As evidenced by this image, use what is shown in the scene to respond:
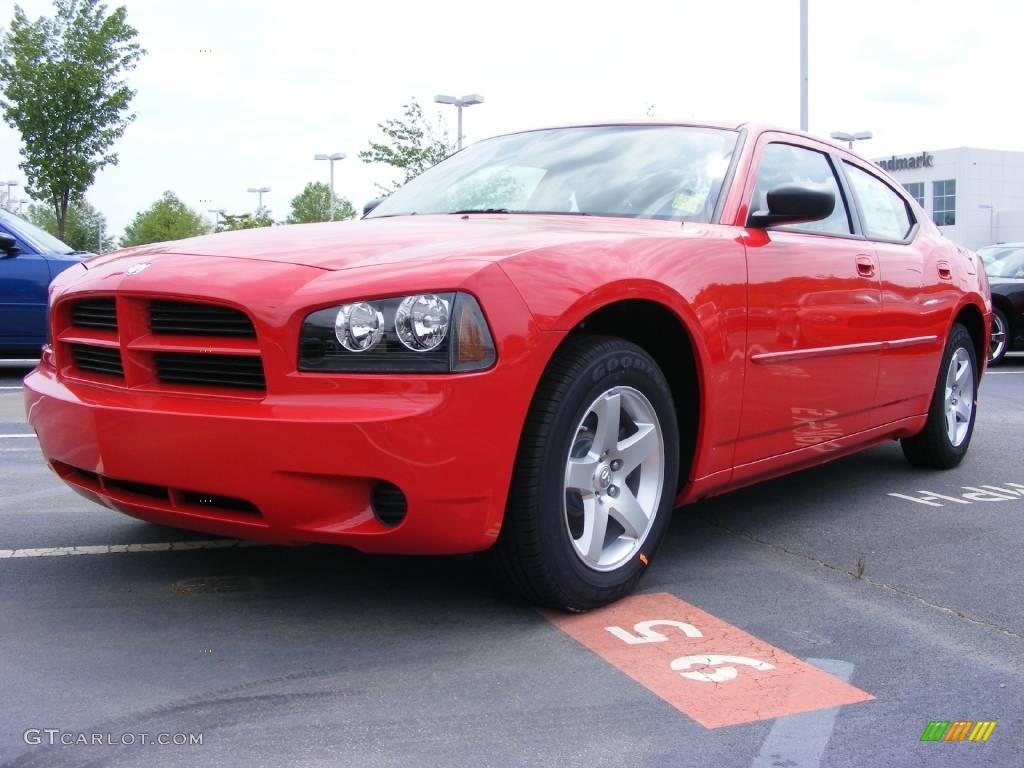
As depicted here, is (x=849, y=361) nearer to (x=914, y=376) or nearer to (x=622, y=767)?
(x=914, y=376)

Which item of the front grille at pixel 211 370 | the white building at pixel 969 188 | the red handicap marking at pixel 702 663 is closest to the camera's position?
the red handicap marking at pixel 702 663

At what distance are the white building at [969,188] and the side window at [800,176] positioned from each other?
6452 cm

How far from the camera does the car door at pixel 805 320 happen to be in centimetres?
384

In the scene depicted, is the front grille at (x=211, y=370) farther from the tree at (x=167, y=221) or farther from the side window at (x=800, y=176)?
the tree at (x=167, y=221)

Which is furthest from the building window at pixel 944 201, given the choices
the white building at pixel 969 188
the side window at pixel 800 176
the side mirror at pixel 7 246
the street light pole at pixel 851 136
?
the side window at pixel 800 176

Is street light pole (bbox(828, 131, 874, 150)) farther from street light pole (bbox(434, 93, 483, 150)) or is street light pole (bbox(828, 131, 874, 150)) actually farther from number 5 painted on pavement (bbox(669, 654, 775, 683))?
number 5 painted on pavement (bbox(669, 654, 775, 683))

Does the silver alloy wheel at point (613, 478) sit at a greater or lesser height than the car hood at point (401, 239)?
lesser

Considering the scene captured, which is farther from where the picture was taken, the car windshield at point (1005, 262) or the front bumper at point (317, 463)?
the car windshield at point (1005, 262)

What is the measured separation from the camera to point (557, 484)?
302 centimetres

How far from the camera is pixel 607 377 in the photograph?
10.4 feet

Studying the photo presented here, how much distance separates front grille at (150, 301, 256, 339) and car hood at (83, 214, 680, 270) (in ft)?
0.73

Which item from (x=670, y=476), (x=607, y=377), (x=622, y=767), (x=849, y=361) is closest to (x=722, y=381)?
(x=670, y=476)

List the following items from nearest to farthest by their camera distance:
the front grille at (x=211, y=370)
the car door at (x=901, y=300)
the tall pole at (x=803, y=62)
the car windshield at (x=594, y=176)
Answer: the front grille at (x=211, y=370)
the car windshield at (x=594, y=176)
the car door at (x=901, y=300)
the tall pole at (x=803, y=62)

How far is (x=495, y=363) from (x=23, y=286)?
8.45m
